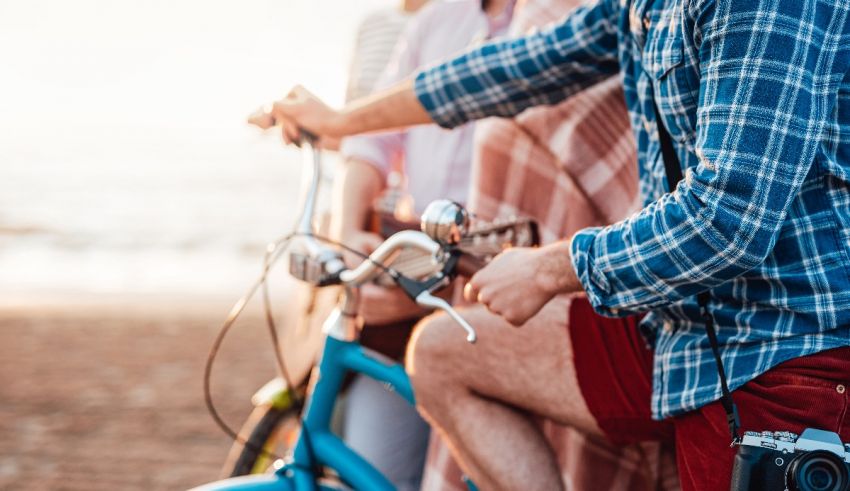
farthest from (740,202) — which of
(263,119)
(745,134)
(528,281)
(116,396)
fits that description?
(116,396)

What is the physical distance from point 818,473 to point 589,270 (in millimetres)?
420

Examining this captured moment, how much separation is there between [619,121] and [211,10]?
3706cm

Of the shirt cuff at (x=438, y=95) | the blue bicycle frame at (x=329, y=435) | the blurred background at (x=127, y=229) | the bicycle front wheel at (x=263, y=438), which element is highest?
the shirt cuff at (x=438, y=95)

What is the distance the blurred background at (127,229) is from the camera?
14.3 feet

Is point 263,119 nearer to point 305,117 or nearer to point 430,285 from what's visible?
point 305,117

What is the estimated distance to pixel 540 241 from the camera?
2.12 meters

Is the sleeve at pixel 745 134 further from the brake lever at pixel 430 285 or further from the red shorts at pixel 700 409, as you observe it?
the brake lever at pixel 430 285

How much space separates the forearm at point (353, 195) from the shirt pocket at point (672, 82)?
1.42 meters

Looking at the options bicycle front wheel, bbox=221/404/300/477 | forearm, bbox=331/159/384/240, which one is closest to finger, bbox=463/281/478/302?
forearm, bbox=331/159/384/240

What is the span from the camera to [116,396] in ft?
16.7

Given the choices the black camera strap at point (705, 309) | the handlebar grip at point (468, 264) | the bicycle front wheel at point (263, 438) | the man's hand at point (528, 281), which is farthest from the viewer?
the bicycle front wheel at point (263, 438)

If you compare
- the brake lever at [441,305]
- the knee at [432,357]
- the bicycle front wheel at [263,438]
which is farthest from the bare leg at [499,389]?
the bicycle front wheel at [263,438]

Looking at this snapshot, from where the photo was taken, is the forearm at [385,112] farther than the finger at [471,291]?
Yes

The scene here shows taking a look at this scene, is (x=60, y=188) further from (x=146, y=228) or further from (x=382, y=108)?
(x=382, y=108)
